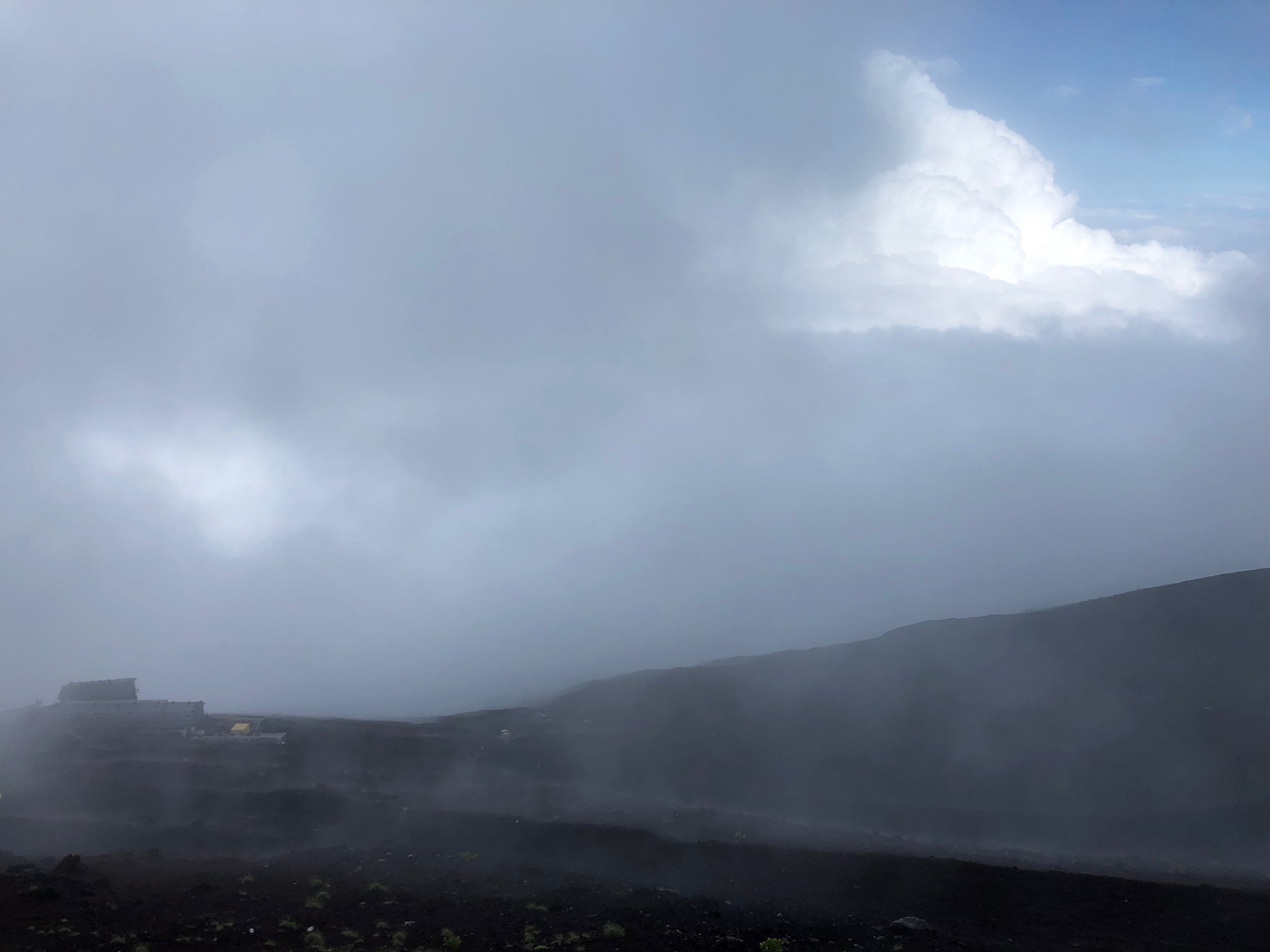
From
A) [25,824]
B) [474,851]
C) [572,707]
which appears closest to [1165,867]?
[474,851]

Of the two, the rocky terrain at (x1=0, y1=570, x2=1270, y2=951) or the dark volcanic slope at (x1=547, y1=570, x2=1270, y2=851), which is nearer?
the rocky terrain at (x1=0, y1=570, x2=1270, y2=951)

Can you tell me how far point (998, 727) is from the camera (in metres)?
47.8

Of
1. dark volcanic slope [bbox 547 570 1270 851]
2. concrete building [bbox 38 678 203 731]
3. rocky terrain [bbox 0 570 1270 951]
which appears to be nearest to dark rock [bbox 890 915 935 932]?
rocky terrain [bbox 0 570 1270 951]

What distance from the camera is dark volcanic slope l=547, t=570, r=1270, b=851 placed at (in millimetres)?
41594

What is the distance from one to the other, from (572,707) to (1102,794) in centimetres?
3024

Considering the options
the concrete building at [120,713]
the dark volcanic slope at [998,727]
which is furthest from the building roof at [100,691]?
the dark volcanic slope at [998,727]

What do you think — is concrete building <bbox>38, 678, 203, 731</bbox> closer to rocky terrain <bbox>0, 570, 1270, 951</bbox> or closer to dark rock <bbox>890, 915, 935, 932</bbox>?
rocky terrain <bbox>0, 570, 1270, 951</bbox>

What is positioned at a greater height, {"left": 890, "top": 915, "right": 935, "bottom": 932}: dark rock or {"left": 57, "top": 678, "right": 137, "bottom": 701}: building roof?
{"left": 57, "top": 678, "right": 137, "bottom": 701}: building roof

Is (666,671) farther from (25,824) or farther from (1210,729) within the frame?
(25,824)

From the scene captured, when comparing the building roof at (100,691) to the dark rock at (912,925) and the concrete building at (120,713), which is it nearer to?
the concrete building at (120,713)

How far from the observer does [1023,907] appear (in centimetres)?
2772

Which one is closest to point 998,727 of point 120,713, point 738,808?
point 738,808

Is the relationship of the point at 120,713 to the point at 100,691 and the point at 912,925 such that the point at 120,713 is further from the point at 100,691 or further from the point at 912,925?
the point at 912,925

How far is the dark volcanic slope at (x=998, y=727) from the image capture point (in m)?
41.6
